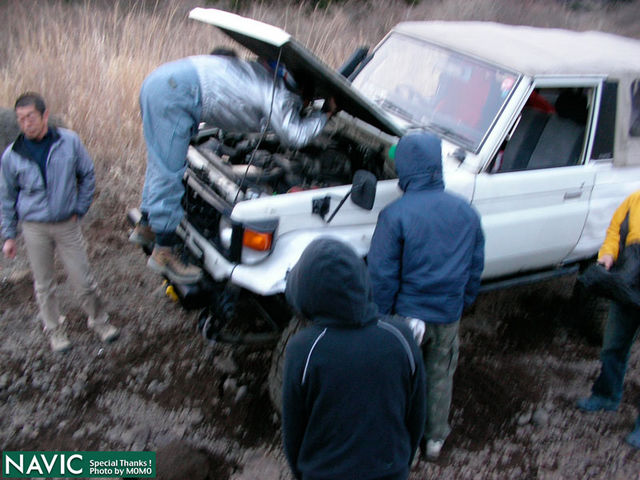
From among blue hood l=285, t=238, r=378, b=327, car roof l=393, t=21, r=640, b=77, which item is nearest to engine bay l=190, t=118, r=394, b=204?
car roof l=393, t=21, r=640, b=77

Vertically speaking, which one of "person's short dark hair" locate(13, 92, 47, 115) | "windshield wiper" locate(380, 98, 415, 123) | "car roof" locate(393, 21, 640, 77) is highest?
"car roof" locate(393, 21, 640, 77)

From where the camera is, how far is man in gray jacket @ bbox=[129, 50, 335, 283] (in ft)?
10.6

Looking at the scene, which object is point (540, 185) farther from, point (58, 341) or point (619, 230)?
point (58, 341)

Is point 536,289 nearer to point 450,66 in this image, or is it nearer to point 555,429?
point 555,429

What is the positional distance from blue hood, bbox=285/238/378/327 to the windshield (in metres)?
2.18

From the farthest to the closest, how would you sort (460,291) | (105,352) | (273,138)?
(273,138) → (105,352) → (460,291)

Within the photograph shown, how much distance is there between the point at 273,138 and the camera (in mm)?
4191

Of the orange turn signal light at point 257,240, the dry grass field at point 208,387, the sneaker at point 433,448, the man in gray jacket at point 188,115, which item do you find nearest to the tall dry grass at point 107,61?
the dry grass field at point 208,387

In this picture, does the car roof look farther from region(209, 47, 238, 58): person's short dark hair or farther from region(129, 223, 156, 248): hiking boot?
region(129, 223, 156, 248): hiking boot

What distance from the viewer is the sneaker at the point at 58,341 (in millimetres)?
3838

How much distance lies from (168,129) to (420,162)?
1341mm

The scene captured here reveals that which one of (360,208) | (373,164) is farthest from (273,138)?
(360,208)

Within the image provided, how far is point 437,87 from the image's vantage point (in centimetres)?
411

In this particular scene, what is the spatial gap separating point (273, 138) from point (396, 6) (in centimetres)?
965
